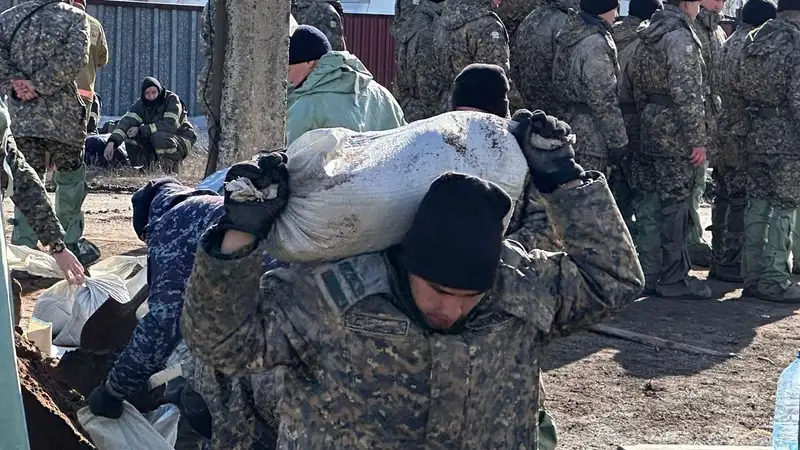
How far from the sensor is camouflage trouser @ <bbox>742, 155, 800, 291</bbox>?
7.99 meters

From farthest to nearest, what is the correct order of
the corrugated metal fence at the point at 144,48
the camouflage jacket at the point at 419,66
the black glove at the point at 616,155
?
the corrugated metal fence at the point at 144,48 < the camouflage jacket at the point at 419,66 < the black glove at the point at 616,155

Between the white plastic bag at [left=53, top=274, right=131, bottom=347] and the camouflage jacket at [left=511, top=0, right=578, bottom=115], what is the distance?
392 centimetres

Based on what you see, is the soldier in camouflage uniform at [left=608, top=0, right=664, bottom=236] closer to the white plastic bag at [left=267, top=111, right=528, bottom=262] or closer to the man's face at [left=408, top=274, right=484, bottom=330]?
the white plastic bag at [left=267, top=111, right=528, bottom=262]

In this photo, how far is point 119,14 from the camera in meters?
18.2

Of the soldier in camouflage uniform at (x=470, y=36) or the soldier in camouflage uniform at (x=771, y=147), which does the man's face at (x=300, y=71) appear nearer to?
the soldier in camouflage uniform at (x=470, y=36)

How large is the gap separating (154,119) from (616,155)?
679 centimetres

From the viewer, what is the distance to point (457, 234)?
8.02ft

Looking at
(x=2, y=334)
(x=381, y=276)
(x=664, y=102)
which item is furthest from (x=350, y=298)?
(x=664, y=102)

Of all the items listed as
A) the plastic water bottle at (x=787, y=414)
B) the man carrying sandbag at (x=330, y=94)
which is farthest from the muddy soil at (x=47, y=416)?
the plastic water bottle at (x=787, y=414)

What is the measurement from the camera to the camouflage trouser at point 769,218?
7992 mm

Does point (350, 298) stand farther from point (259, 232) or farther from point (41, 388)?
point (41, 388)

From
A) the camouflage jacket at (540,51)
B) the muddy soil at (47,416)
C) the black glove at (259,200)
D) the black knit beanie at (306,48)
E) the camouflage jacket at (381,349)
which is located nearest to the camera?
the black glove at (259,200)

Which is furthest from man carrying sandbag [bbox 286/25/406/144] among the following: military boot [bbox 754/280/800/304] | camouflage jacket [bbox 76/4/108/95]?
camouflage jacket [bbox 76/4/108/95]

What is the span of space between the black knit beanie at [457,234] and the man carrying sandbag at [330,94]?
9.65 ft
